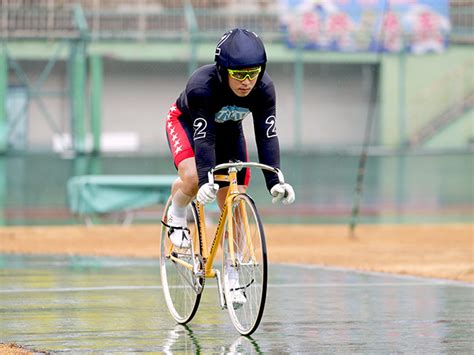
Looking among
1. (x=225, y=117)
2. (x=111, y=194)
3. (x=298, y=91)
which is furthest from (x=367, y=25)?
(x=225, y=117)

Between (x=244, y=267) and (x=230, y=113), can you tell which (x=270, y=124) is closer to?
(x=230, y=113)

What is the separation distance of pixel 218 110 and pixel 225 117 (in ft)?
0.32

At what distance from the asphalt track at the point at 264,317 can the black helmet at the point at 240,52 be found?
67.0 inches

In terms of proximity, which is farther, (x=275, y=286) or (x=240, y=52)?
(x=275, y=286)

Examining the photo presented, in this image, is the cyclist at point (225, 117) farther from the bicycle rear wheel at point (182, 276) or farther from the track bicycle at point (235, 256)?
the bicycle rear wheel at point (182, 276)

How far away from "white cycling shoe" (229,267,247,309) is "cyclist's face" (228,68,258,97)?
1103 mm

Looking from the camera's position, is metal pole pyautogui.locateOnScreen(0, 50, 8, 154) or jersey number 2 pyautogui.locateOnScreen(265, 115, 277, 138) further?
metal pole pyautogui.locateOnScreen(0, 50, 8, 154)

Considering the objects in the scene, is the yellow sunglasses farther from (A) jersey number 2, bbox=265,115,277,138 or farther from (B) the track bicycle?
(B) the track bicycle

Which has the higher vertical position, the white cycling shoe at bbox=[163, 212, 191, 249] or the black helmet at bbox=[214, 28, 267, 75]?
the black helmet at bbox=[214, 28, 267, 75]

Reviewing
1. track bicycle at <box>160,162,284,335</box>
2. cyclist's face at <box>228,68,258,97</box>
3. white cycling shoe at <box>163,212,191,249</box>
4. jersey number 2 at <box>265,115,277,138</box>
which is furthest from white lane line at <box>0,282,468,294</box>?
cyclist's face at <box>228,68,258,97</box>

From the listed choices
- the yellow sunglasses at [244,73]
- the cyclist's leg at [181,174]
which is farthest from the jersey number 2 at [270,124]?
the cyclist's leg at [181,174]

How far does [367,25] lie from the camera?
1054 inches

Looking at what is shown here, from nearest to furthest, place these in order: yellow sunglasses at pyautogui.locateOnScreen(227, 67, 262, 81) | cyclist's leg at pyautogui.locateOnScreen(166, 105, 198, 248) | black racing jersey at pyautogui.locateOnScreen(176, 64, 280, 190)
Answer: yellow sunglasses at pyautogui.locateOnScreen(227, 67, 262, 81)
black racing jersey at pyautogui.locateOnScreen(176, 64, 280, 190)
cyclist's leg at pyautogui.locateOnScreen(166, 105, 198, 248)

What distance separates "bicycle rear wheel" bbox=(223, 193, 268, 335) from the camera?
8086mm
